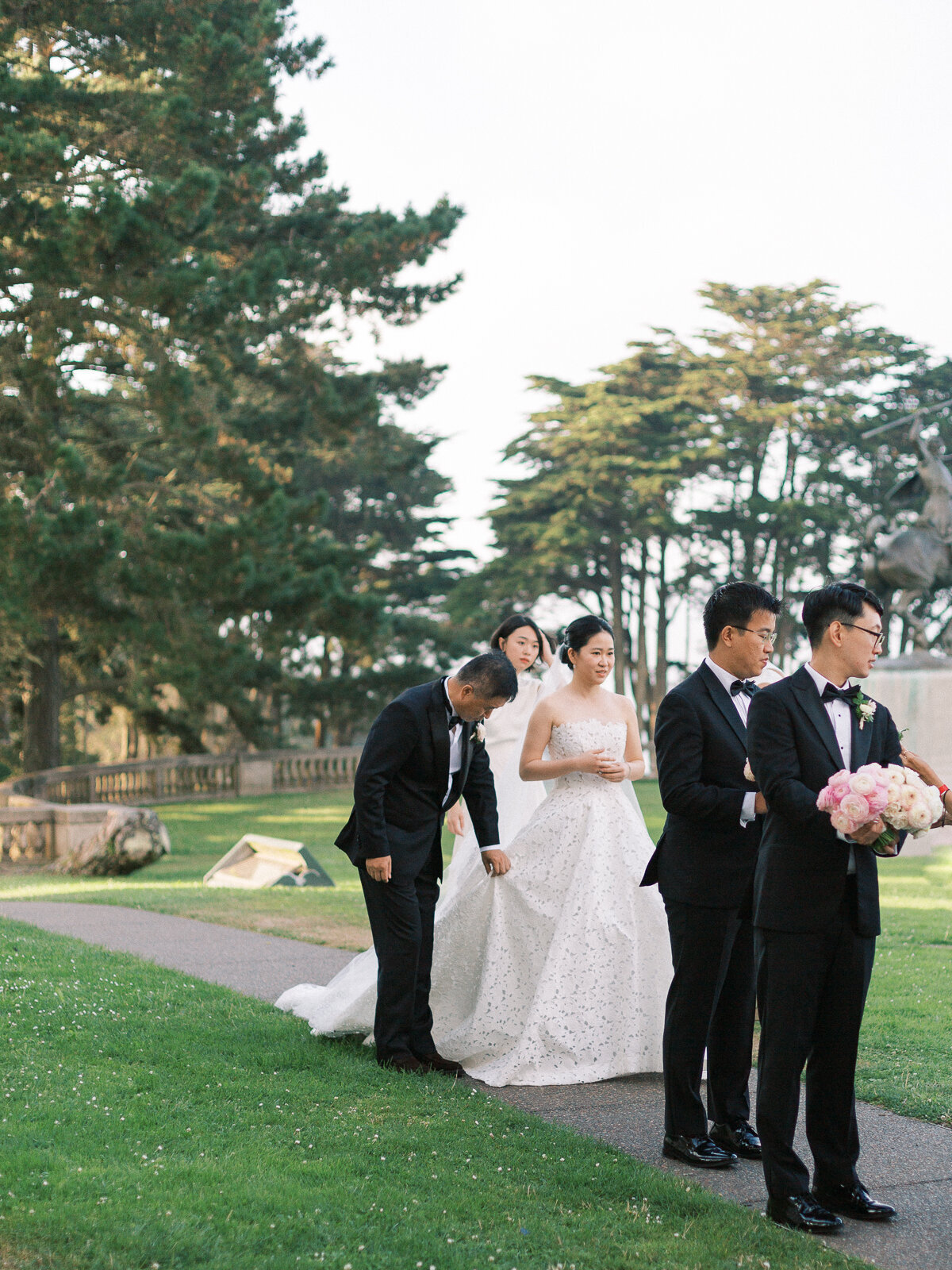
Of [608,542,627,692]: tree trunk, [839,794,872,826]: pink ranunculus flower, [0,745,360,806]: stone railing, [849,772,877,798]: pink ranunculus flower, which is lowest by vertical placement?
[0,745,360,806]: stone railing

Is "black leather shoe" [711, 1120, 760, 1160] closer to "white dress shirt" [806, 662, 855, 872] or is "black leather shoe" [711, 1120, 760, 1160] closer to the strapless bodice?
"white dress shirt" [806, 662, 855, 872]

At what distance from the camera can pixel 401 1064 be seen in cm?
594

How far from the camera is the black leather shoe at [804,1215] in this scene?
3.97 metres

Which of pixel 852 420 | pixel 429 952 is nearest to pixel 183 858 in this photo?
pixel 429 952

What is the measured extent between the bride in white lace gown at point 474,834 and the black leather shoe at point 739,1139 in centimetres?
190

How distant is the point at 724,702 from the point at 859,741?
75cm

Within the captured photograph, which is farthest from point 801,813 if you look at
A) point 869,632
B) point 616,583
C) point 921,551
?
point 616,583

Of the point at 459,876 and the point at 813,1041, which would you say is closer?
the point at 813,1041

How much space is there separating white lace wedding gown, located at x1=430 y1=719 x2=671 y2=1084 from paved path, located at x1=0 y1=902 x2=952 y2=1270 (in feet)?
0.62

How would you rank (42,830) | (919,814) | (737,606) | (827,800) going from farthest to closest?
Answer: 1. (42,830)
2. (737,606)
3. (827,800)
4. (919,814)

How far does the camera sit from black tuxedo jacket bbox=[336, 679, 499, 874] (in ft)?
19.7

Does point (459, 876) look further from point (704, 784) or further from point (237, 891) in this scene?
point (237, 891)

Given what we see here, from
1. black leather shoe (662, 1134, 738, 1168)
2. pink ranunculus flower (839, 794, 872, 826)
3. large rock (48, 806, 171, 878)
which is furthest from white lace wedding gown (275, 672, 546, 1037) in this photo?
large rock (48, 806, 171, 878)

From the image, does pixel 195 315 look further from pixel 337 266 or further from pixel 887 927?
pixel 887 927
